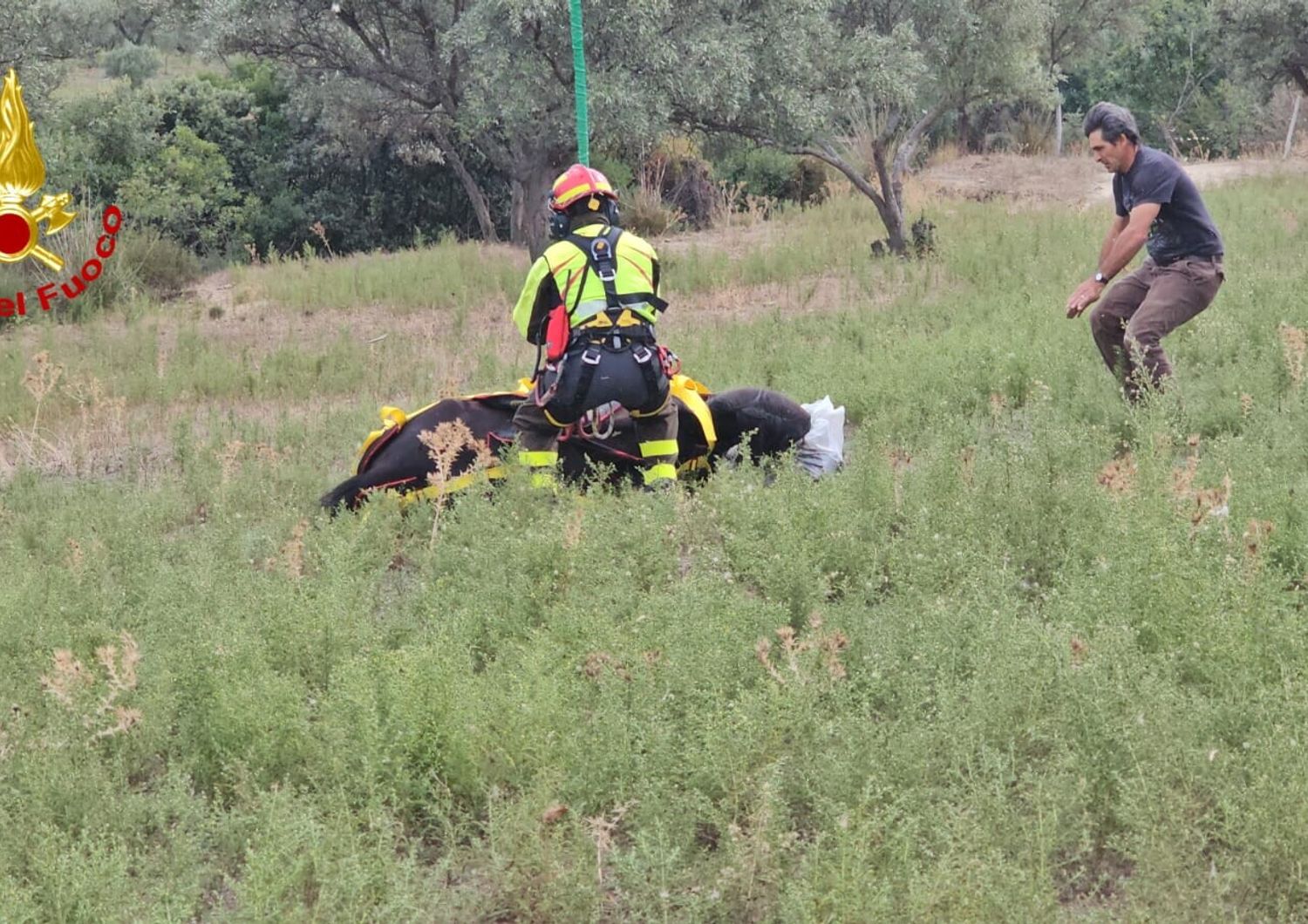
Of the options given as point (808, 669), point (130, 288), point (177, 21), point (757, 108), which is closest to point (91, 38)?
point (177, 21)

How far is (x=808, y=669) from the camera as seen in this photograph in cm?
457

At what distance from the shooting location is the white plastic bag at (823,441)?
25.2 feet

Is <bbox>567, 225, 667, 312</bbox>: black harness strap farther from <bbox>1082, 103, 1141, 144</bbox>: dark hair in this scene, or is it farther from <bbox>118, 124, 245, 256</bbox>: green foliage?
<bbox>118, 124, 245, 256</bbox>: green foliage

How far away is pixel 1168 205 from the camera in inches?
299

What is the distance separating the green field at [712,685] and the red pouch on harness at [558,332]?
30.2 inches

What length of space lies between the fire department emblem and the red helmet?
21.1 feet

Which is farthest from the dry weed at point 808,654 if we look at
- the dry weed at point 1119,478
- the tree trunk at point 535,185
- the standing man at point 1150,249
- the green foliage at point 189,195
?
the green foliage at point 189,195

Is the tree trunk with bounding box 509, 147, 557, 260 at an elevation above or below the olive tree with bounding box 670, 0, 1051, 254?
below

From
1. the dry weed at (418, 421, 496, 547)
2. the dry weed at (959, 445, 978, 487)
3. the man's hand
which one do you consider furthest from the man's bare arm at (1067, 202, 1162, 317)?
the dry weed at (418, 421, 496, 547)

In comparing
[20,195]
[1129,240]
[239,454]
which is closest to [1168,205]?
[1129,240]

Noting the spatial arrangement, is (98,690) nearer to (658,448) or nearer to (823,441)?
(658,448)

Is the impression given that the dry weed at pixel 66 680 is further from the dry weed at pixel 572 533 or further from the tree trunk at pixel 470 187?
the tree trunk at pixel 470 187

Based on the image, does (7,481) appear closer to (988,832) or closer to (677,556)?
(677,556)

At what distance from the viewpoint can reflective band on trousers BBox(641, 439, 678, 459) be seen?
723 centimetres
